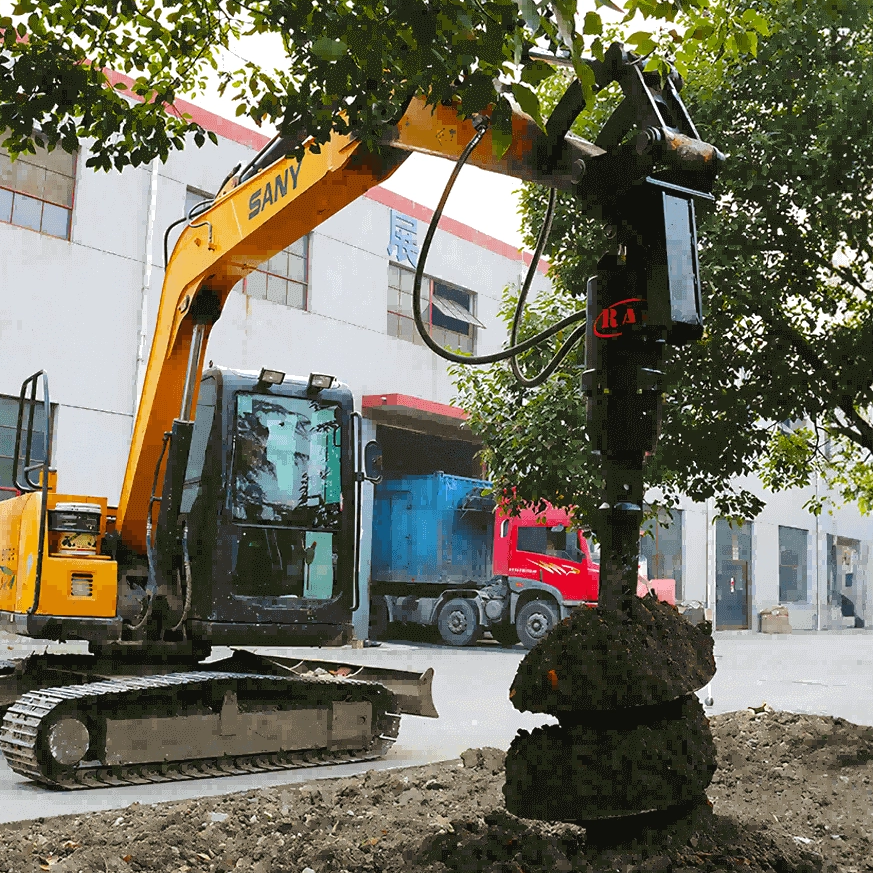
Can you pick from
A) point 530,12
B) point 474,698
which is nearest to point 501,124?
point 530,12

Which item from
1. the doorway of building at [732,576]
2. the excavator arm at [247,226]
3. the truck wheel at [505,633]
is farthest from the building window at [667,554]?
the excavator arm at [247,226]

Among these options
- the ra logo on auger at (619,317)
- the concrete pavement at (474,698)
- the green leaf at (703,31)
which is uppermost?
the green leaf at (703,31)

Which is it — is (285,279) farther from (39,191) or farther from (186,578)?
(186,578)

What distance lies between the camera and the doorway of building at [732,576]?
111ft

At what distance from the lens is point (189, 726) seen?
7348 mm

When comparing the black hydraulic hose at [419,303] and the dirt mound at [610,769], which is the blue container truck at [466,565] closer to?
the black hydraulic hose at [419,303]

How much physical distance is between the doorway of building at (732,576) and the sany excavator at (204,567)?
1043 inches

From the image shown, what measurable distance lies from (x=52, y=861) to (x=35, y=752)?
2.73 meters

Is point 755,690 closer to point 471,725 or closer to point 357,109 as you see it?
point 471,725

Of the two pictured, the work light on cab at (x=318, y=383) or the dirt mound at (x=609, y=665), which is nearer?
the dirt mound at (x=609, y=665)

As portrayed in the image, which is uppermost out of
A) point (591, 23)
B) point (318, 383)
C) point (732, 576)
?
point (591, 23)

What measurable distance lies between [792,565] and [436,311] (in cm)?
2016

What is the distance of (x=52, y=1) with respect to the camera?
3768 millimetres

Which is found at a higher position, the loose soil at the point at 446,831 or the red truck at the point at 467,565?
the red truck at the point at 467,565
